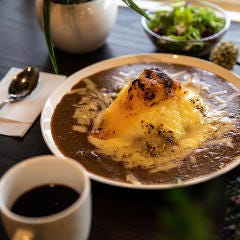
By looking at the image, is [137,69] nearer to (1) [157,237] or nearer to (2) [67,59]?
(2) [67,59]

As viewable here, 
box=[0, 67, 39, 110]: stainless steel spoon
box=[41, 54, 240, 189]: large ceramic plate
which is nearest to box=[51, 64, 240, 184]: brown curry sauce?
box=[41, 54, 240, 189]: large ceramic plate

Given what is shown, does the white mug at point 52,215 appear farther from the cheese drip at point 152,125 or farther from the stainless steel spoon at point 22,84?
the stainless steel spoon at point 22,84

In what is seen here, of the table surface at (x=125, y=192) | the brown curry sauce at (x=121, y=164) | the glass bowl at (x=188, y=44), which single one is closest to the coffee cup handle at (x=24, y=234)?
the table surface at (x=125, y=192)

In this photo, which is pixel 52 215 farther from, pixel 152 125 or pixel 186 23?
pixel 186 23

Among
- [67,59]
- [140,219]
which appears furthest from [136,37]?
[140,219]

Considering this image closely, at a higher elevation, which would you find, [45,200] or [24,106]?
[45,200]

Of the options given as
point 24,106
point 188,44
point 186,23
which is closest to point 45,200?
point 24,106
